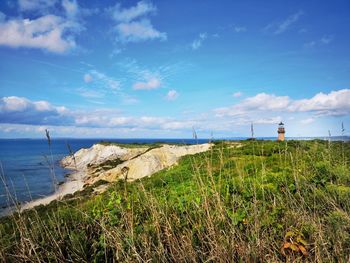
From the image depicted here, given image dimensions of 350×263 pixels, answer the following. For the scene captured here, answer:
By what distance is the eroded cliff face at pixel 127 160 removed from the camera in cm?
2358

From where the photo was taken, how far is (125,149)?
4797 cm

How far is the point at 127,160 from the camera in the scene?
121 ft

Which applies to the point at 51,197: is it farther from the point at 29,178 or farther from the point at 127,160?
the point at 127,160

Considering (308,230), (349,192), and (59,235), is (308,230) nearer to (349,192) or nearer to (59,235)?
(349,192)

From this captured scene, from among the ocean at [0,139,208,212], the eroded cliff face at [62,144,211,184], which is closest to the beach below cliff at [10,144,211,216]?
the eroded cliff face at [62,144,211,184]

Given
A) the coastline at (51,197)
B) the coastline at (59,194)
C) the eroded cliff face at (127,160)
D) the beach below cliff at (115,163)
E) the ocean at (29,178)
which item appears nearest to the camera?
the ocean at (29,178)

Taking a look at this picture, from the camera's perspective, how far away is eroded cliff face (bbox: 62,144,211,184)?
23.6 m

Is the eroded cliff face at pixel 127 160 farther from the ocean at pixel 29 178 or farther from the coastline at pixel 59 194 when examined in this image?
the ocean at pixel 29 178

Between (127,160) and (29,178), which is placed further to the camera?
(127,160)

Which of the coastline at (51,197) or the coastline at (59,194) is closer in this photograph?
the coastline at (51,197)

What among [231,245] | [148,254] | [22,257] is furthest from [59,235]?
[231,245]

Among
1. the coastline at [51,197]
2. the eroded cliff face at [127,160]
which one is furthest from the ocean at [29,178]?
the eroded cliff face at [127,160]

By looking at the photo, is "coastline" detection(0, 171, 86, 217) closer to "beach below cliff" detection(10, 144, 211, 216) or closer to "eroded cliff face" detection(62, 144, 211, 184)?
"beach below cliff" detection(10, 144, 211, 216)

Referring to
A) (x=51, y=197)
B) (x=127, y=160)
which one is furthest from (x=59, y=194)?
(x=127, y=160)
